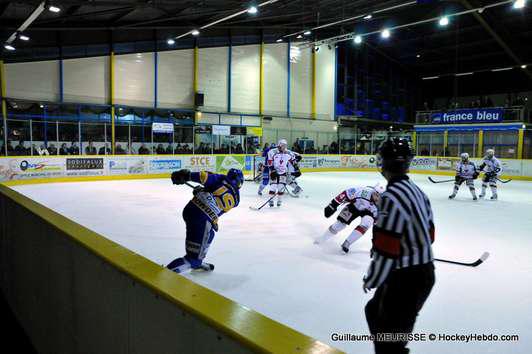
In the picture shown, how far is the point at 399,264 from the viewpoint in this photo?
77.7 inches

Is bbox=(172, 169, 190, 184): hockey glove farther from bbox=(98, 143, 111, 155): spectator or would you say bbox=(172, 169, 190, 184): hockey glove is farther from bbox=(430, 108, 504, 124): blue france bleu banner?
bbox=(430, 108, 504, 124): blue france bleu banner

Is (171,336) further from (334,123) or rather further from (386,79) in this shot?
(386,79)

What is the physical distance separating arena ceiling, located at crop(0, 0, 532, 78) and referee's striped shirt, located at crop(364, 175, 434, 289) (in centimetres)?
1377

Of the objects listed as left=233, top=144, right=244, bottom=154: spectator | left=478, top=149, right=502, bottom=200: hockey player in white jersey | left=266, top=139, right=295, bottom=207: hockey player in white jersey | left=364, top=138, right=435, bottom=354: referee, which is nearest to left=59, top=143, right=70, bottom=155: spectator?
left=233, top=144, right=244, bottom=154: spectator

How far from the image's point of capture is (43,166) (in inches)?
545

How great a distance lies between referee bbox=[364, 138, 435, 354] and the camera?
192 centimetres

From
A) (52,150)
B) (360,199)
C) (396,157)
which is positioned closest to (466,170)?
(360,199)

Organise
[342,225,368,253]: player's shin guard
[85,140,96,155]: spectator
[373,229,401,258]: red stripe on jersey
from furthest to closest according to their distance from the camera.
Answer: [85,140,96,155]: spectator → [342,225,368,253]: player's shin guard → [373,229,401,258]: red stripe on jersey

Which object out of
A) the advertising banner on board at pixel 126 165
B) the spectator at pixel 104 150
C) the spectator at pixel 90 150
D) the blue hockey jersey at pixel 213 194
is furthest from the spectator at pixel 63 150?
the blue hockey jersey at pixel 213 194

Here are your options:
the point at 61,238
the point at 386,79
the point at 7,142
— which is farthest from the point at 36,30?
the point at 386,79

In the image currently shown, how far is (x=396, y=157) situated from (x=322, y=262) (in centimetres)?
325

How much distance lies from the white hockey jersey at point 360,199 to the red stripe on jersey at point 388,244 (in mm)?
3397

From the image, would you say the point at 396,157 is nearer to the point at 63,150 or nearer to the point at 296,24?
the point at 63,150

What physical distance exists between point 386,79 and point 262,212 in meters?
26.3
